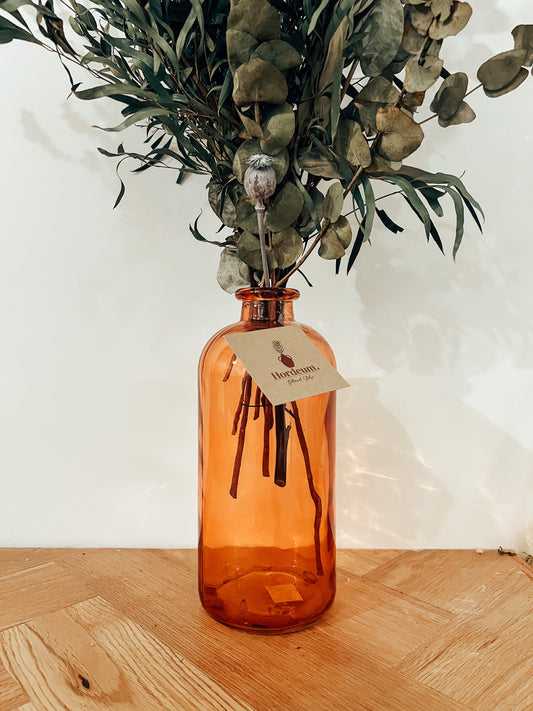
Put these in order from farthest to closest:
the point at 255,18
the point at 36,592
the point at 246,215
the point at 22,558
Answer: the point at 22,558 → the point at 36,592 → the point at 246,215 → the point at 255,18

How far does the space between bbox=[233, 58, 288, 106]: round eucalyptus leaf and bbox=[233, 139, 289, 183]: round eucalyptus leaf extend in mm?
49

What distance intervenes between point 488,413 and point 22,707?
30.4 inches

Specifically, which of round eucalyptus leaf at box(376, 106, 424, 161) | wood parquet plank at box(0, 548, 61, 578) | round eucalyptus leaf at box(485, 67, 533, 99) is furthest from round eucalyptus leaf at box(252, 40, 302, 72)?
wood parquet plank at box(0, 548, 61, 578)

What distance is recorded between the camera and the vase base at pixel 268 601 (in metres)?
0.66

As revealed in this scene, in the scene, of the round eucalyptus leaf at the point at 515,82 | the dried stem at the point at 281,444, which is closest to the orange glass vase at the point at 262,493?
the dried stem at the point at 281,444

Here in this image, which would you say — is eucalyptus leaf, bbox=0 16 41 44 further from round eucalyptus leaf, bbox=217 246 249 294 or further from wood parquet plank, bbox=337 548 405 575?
wood parquet plank, bbox=337 548 405 575

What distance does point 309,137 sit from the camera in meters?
0.63

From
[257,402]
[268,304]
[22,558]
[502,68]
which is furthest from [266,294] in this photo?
[22,558]

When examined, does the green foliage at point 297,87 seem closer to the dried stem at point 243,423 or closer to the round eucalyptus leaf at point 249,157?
the round eucalyptus leaf at point 249,157

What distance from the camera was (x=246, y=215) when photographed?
0.62m

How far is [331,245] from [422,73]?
19cm

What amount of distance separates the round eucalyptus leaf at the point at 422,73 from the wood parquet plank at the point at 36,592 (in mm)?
750

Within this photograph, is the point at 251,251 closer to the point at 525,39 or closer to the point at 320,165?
the point at 320,165

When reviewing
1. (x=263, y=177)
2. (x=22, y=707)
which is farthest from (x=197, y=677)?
(x=263, y=177)
